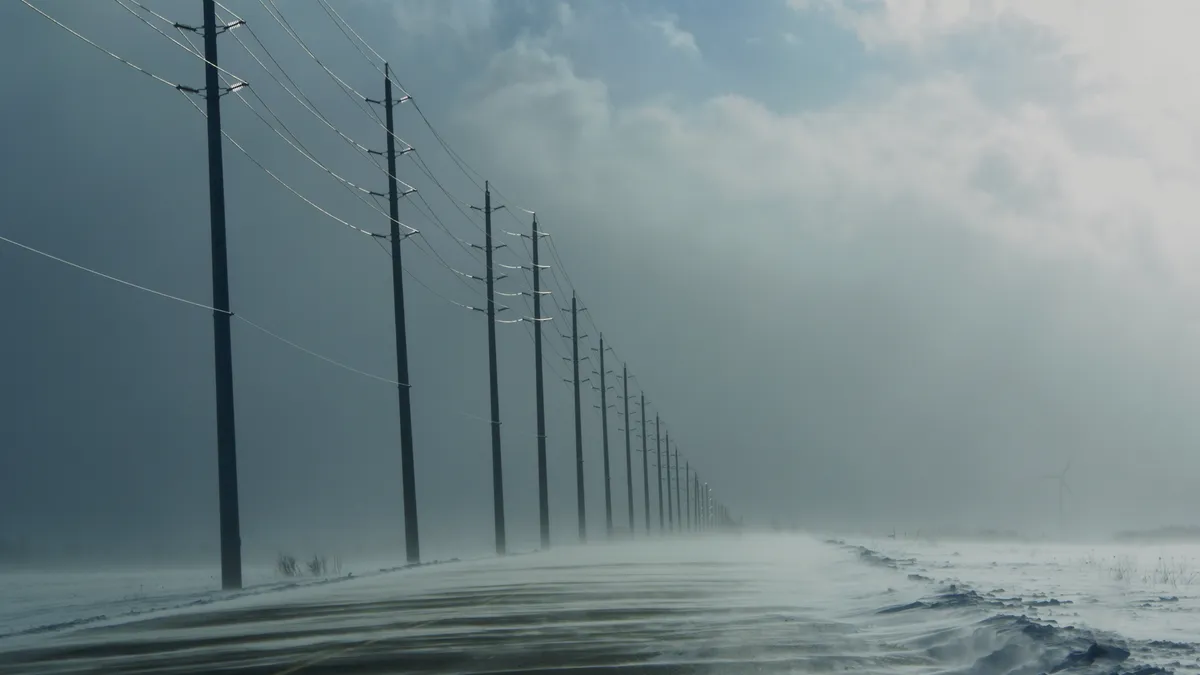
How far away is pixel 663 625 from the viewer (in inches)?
632

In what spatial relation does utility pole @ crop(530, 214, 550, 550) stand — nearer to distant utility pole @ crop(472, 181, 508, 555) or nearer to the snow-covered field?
distant utility pole @ crop(472, 181, 508, 555)

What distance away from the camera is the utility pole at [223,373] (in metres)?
28.2

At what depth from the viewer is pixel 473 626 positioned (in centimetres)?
1655

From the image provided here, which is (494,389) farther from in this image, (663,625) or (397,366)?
(663,625)

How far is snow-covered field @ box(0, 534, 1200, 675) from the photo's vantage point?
1234 centimetres

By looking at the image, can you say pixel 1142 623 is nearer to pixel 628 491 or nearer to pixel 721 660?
pixel 721 660

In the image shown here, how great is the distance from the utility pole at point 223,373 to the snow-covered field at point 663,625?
52.7 inches

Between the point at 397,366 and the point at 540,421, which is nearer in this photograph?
the point at 397,366

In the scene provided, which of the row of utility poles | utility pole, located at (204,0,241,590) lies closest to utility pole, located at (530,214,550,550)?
the row of utility poles

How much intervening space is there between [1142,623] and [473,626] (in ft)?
24.1

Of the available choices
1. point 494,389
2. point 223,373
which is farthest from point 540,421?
point 223,373

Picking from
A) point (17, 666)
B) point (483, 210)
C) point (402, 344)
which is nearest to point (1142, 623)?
point (17, 666)

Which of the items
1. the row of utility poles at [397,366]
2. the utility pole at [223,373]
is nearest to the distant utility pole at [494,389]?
the row of utility poles at [397,366]

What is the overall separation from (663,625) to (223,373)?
620 inches
